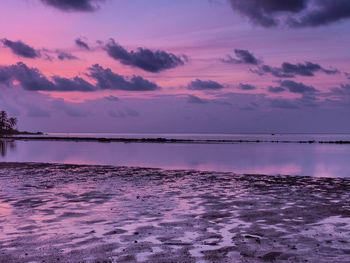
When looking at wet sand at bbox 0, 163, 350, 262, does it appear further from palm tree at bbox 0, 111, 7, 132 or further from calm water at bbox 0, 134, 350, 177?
palm tree at bbox 0, 111, 7, 132

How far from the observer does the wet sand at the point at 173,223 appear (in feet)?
A: 28.3

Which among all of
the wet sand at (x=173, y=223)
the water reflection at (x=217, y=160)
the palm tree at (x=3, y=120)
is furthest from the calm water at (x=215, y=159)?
the palm tree at (x=3, y=120)

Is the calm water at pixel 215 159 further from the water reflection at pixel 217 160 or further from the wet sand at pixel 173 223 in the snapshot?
the wet sand at pixel 173 223

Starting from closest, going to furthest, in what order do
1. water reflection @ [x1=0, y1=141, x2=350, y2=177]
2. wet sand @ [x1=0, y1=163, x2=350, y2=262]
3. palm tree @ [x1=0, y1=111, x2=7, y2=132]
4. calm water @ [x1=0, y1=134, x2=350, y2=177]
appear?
wet sand @ [x1=0, y1=163, x2=350, y2=262]
water reflection @ [x1=0, y1=141, x2=350, y2=177]
calm water @ [x1=0, y1=134, x2=350, y2=177]
palm tree @ [x1=0, y1=111, x2=7, y2=132]

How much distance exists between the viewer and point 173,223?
11852 millimetres

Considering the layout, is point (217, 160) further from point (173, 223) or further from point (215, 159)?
point (173, 223)

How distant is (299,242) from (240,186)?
11855 mm

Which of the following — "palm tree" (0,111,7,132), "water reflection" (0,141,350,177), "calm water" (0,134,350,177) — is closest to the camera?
"water reflection" (0,141,350,177)

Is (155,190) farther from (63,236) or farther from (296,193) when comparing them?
(63,236)

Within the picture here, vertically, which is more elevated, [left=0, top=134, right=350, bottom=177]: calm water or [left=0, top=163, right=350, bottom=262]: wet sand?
[left=0, top=163, right=350, bottom=262]: wet sand

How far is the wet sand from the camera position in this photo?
8.63m

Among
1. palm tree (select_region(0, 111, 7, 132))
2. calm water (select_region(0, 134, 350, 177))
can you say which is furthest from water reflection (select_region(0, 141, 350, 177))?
palm tree (select_region(0, 111, 7, 132))

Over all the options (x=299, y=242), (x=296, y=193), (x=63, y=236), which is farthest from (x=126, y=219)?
(x=296, y=193)

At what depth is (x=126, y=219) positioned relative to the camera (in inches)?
489
